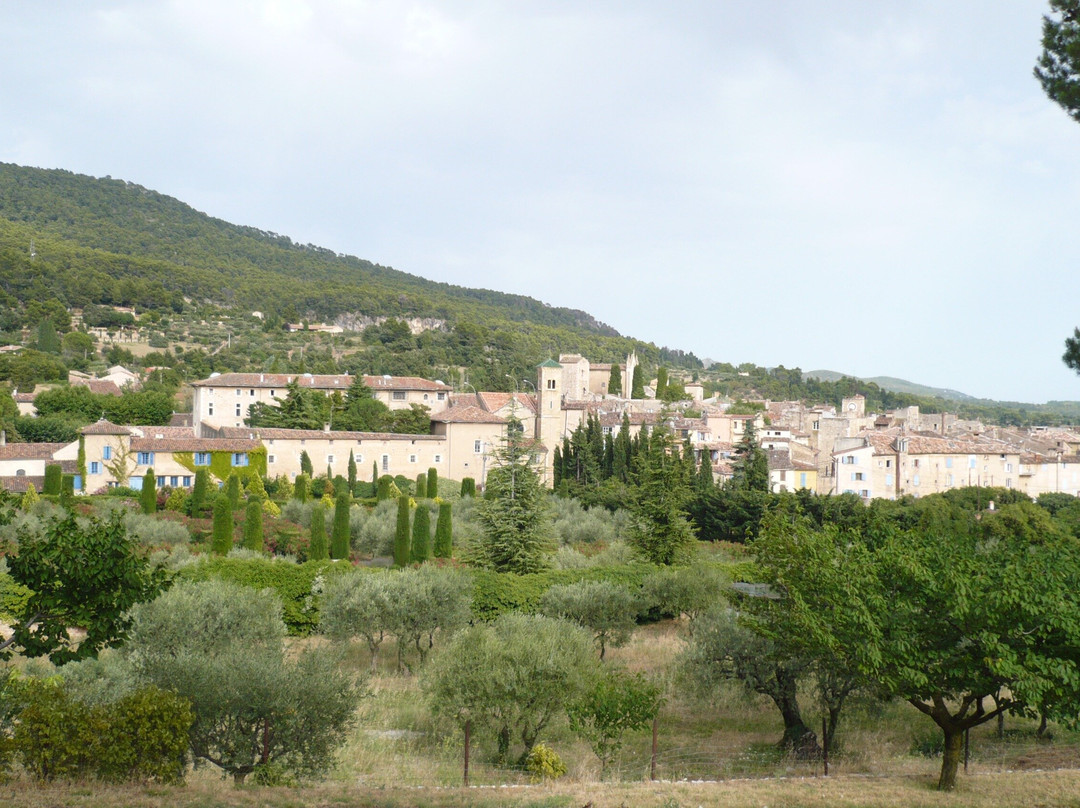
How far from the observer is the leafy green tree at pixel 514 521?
2506cm

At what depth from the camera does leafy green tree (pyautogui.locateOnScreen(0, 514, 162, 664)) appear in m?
7.54

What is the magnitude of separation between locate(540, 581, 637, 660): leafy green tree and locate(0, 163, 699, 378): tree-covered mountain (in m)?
83.5

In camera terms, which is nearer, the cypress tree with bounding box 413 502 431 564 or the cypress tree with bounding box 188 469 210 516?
the cypress tree with bounding box 413 502 431 564

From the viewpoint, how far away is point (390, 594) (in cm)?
1820

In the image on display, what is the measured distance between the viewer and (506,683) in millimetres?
12148

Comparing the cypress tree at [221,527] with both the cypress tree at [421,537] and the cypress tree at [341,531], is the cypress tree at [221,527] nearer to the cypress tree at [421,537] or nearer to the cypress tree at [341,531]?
the cypress tree at [341,531]

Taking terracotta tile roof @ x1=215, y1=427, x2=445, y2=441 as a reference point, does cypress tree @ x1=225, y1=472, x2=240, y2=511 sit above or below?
below

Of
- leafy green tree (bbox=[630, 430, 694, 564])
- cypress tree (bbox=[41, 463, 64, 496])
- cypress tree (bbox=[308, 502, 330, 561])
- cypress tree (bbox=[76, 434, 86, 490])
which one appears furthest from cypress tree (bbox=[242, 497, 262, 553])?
cypress tree (bbox=[76, 434, 86, 490])

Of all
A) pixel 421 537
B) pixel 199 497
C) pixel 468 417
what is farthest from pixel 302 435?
pixel 421 537

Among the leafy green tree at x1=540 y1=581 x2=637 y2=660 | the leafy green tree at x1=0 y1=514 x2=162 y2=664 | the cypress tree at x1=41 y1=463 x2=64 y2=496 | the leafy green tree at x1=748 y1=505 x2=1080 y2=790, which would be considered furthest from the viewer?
the cypress tree at x1=41 y1=463 x2=64 y2=496

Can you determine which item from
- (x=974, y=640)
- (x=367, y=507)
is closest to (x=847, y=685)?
(x=974, y=640)

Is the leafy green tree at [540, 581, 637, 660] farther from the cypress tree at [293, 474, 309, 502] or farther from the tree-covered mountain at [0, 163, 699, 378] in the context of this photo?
the tree-covered mountain at [0, 163, 699, 378]

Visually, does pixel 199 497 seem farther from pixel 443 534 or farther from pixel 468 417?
pixel 468 417

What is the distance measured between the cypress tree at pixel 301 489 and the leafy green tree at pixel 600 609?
22621 mm
